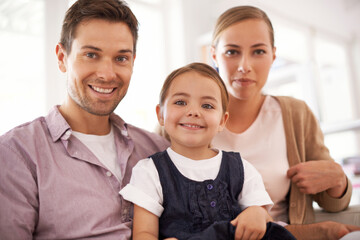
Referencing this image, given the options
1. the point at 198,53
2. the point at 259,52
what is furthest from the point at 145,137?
the point at 198,53

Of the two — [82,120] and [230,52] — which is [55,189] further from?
[230,52]

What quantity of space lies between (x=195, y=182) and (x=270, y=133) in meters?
0.66

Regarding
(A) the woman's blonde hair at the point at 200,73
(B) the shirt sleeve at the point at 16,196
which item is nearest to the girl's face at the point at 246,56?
(A) the woman's blonde hair at the point at 200,73

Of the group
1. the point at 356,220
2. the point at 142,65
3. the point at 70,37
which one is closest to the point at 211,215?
the point at 356,220

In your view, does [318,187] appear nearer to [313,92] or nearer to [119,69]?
[119,69]

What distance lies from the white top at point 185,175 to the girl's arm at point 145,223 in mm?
20

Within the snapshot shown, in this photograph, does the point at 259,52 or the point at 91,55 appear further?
the point at 259,52

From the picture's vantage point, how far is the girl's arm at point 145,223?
1.17 metres

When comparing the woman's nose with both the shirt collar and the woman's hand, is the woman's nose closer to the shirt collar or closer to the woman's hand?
the woman's hand

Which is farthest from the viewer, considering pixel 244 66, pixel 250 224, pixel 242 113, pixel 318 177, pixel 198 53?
pixel 198 53

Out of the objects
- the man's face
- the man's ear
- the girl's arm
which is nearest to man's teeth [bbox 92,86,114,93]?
the man's face

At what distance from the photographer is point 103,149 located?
1480mm

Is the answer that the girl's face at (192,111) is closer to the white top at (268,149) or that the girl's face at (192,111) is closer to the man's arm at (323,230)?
the white top at (268,149)

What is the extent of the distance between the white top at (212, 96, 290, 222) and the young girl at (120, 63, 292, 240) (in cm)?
32
